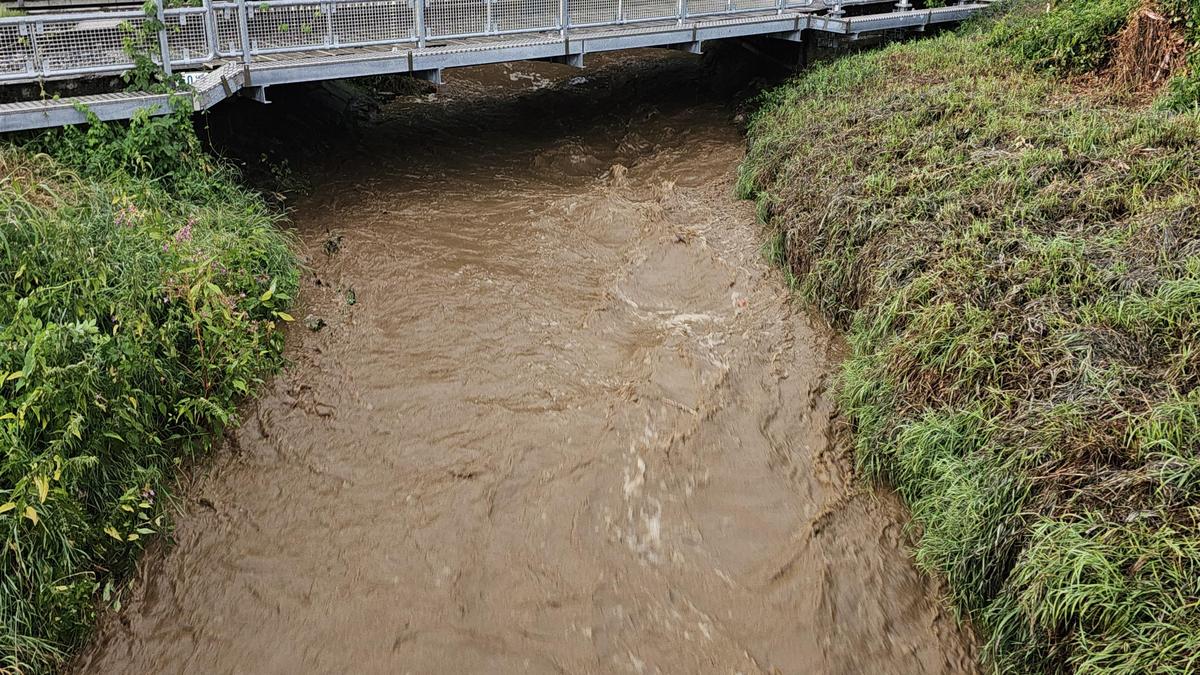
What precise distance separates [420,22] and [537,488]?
6.99m

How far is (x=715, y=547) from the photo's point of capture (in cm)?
549

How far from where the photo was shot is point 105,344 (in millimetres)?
5453

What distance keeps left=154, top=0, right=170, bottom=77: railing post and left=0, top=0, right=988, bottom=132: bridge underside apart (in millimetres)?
10

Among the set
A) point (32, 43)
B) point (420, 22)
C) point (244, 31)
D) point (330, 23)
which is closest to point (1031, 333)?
point (420, 22)

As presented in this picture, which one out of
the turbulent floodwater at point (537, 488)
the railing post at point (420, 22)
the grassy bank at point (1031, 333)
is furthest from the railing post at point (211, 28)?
the grassy bank at point (1031, 333)

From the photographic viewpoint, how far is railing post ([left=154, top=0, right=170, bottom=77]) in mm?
8297

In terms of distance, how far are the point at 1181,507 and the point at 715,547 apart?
8.62 feet

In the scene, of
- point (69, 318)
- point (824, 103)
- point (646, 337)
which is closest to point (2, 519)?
point (69, 318)

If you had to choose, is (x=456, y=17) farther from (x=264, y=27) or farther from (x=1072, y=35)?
(x=1072, y=35)

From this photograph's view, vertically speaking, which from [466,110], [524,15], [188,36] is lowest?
[466,110]

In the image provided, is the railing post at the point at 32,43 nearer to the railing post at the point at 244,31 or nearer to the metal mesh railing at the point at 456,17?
the railing post at the point at 244,31

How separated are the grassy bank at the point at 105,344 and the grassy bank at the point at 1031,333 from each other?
5075mm

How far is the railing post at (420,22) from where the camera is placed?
1032cm

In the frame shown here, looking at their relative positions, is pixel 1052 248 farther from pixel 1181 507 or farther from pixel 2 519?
pixel 2 519
